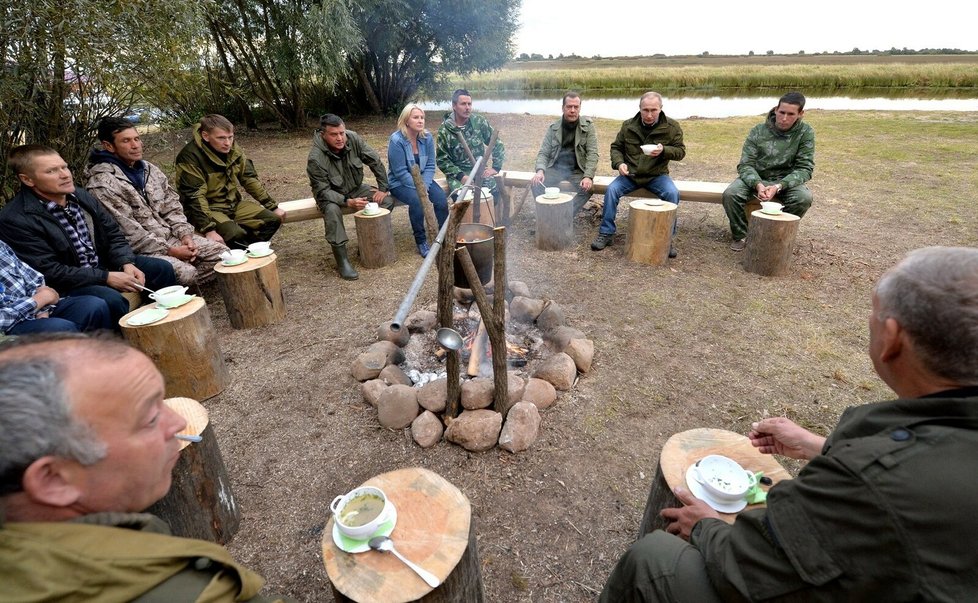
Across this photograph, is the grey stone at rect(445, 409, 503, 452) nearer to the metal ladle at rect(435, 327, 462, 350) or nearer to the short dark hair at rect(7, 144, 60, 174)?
the metal ladle at rect(435, 327, 462, 350)

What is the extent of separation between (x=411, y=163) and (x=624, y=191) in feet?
8.95

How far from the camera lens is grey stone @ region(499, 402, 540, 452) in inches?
114

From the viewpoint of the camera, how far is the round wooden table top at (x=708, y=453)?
184 centimetres

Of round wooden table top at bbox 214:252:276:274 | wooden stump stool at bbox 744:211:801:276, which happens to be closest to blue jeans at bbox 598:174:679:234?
wooden stump stool at bbox 744:211:801:276

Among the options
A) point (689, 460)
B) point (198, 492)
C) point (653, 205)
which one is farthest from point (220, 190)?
point (689, 460)

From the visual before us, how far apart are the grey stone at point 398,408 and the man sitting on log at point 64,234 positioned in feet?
7.59

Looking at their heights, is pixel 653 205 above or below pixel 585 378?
above

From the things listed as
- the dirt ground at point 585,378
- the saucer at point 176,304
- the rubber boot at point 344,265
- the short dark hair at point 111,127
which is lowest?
the dirt ground at point 585,378

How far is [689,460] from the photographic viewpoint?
192 centimetres

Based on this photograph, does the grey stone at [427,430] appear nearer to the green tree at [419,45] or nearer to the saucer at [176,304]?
the saucer at [176,304]

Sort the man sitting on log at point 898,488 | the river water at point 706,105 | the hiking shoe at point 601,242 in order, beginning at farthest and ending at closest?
the river water at point 706,105 → the hiking shoe at point 601,242 → the man sitting on log at point 898,488

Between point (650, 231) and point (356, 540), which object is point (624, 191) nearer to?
point (650, 231)

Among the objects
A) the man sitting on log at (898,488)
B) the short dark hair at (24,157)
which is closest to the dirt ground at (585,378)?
the man sitting on log at (898,488)

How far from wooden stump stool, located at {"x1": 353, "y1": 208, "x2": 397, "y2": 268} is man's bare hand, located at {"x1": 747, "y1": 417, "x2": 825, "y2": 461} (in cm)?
456
